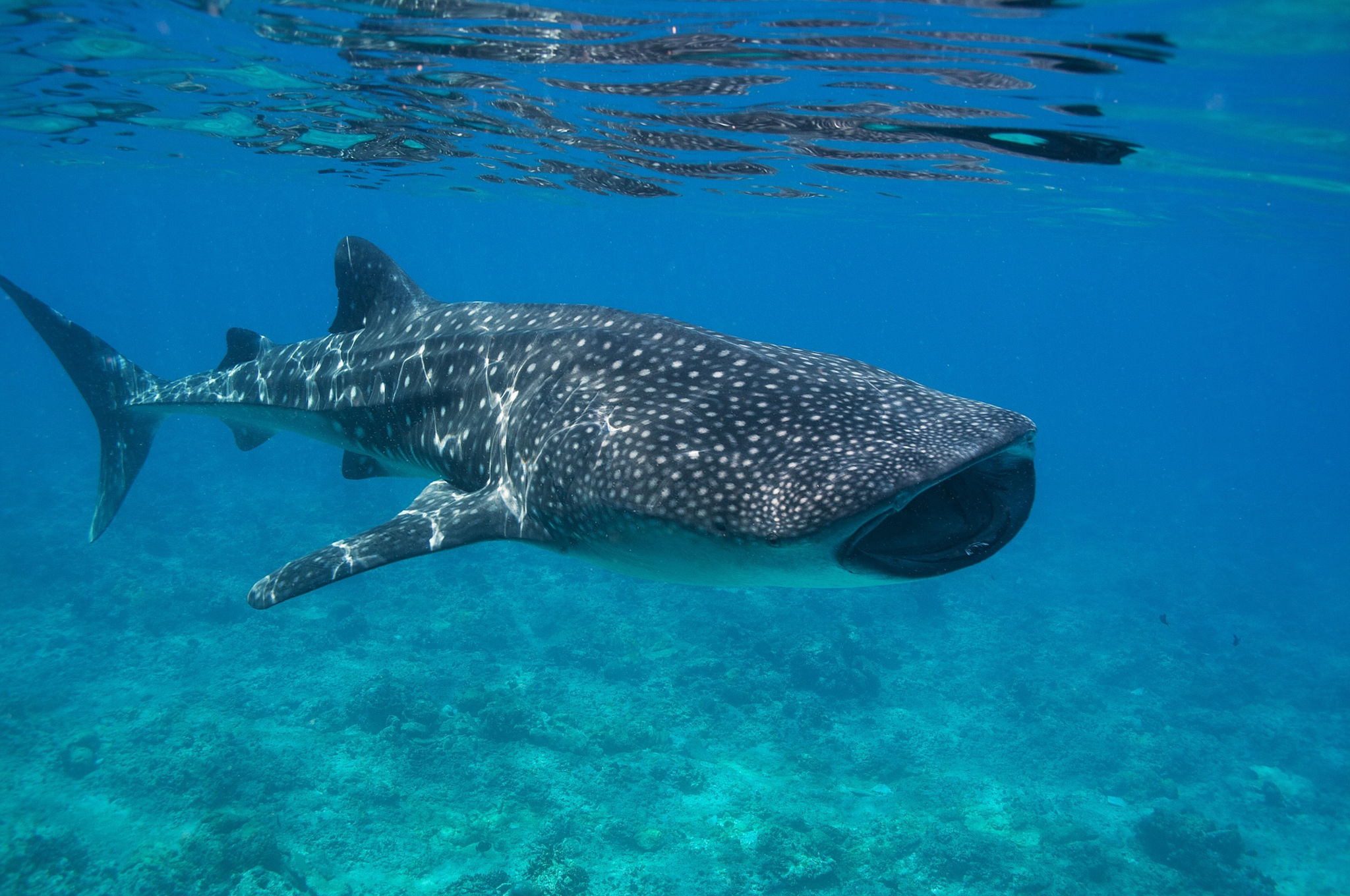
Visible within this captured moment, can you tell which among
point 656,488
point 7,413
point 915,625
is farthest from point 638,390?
point 7,413

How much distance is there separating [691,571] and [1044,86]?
1206cm

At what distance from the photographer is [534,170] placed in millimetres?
24266

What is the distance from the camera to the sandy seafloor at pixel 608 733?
36.4 feet

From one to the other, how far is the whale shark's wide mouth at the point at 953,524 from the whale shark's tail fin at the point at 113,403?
9.29m

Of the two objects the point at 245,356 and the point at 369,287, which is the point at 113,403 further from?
the point at 369,287

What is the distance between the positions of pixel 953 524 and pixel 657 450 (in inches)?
60.4

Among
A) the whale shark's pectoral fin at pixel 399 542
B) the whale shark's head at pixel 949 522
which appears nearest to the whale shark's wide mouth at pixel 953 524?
the whale shark's head at pixel 949 522

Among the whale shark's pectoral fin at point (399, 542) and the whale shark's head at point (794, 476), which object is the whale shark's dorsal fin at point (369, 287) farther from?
the whale shark's head at point (794, 476)

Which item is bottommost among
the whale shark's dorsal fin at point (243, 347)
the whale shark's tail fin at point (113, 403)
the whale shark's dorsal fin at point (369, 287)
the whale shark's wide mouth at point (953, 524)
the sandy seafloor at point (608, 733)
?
the sandy seafloor at point (608, 733)

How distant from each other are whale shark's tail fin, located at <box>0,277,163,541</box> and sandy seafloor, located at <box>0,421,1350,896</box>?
5.47m

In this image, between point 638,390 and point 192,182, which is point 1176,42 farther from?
point 192,182

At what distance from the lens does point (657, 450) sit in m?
3.80

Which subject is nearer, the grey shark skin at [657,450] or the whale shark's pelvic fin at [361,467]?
the grey shark skin at [657,450]

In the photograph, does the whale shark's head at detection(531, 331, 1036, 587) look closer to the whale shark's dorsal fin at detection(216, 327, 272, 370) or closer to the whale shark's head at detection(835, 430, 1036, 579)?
the whale shark's head at detection(835, 430, 1036, 579)
